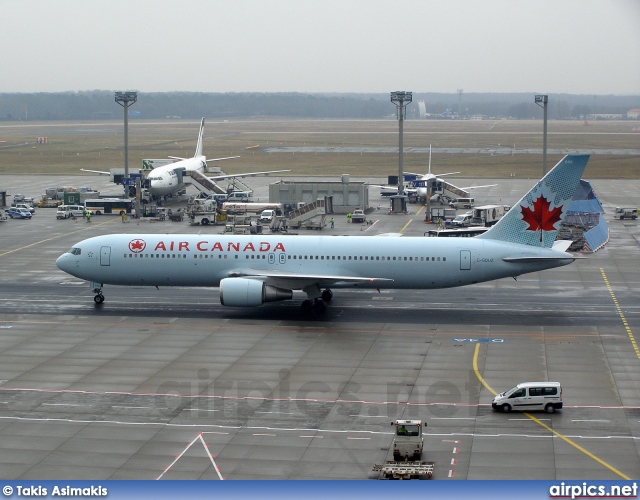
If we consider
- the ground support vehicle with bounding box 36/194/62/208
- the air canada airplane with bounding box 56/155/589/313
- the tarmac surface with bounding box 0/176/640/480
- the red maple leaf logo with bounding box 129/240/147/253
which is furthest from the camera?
the ground support vehicle with bounding box 36/194/62/208

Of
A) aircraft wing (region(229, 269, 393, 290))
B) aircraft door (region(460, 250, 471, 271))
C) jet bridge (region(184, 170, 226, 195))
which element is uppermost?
jet bridge (region(184, 170, 226, 195))

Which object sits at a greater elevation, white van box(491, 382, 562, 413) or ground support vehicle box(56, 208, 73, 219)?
ground support vehicle box(56, 208, 73, 219)

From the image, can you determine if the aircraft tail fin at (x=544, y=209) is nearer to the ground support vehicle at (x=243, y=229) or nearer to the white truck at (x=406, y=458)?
the white truck at (x=406, y=458)

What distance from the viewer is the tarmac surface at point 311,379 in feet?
108

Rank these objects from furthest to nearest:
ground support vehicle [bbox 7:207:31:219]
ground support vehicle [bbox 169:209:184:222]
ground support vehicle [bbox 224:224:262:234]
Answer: ground support vehicle [bbox 7:207:31:219] < ground support vehicle [bbox 169:209:184:222] < ground support vehicle [bbox 224:224:262:234]

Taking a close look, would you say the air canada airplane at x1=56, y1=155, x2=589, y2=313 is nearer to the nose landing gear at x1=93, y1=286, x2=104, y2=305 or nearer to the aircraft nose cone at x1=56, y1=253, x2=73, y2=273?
the aircraft nose cone at x1=56, y1=253, x2=73, y2=273

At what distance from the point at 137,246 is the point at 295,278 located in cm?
1188

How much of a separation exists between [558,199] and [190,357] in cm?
2708

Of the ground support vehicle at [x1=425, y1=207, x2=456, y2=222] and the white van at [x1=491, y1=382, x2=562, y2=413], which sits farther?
the ground support vehicle at [x1=425, y1=207, x2=456, y2=222]

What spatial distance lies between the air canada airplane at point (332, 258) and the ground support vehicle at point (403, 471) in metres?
25.4

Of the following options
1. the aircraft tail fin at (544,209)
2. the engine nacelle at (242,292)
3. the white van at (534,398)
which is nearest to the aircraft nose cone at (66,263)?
the engine nacelle at (242,292)

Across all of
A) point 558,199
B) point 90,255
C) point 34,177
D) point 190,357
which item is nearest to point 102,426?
point 190,357
